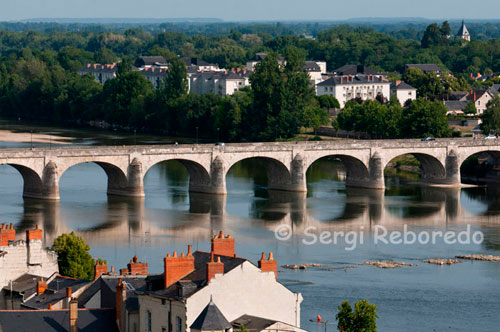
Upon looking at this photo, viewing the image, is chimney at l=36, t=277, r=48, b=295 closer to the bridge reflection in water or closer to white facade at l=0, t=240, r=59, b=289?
white facade at l=0, t=240, r=59, b=289

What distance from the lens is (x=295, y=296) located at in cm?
3872

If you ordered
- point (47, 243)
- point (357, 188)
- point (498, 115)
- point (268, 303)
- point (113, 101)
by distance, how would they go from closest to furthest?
point (268, 303) → point (47, 243) → point (357, 188) → point (498, 115) → point (113, 101)

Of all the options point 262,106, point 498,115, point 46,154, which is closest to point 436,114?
point 498,115

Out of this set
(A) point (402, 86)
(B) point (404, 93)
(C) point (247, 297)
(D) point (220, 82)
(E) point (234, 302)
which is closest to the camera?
(E) point (234, 302)

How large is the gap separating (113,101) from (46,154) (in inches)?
2982

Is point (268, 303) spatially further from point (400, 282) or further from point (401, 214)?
point (401, 214)

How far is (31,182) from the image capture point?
310ft

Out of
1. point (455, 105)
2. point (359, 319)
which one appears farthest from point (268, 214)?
point (455, 105)

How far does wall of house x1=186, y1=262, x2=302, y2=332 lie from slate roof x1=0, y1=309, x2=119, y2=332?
141 inches

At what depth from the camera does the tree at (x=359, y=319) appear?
46.3 metres

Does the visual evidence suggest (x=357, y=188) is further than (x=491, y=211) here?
Yes

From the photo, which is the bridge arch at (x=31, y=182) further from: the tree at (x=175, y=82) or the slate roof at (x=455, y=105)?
the slate roof at (x=455, y=105)

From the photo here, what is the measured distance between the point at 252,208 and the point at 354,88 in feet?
276

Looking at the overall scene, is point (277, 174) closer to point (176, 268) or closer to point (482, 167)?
point (482, 167)
